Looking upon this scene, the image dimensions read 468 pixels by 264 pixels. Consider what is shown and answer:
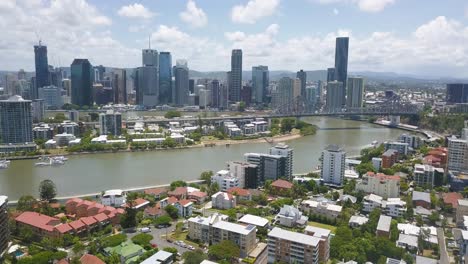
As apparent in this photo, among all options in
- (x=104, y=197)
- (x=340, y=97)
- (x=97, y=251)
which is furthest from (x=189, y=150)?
(x=340, y=97)

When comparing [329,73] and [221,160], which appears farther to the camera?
[329,73]

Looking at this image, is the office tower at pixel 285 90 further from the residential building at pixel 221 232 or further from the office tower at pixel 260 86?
the residential building at pixel 221 232

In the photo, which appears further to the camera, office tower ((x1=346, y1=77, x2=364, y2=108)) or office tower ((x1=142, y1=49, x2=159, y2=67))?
office tower ((x1=142, y1=49, x2=159, y2=67))

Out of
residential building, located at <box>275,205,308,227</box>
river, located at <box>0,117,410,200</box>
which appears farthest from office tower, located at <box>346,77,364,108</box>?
residential building, located at <box>275,205,308,227</box>

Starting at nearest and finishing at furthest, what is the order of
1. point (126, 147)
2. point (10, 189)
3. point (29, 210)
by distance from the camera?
point (29, 210) < point (10, 189) < point (126, 147)

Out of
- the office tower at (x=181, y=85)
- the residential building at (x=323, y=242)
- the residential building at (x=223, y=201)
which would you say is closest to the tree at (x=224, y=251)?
the residential building at (x=323, y=242)

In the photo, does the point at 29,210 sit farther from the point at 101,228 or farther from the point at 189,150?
the point at 189,150

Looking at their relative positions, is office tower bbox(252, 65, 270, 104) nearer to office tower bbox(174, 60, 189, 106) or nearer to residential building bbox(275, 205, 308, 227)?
office tower bbox(174, 60, 189, 106)

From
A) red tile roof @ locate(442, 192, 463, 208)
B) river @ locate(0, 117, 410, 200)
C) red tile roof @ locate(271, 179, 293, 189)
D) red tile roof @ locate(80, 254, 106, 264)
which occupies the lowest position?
river @ locate(0, 117, 410, 200)

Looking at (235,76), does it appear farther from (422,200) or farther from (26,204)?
(26,204)
